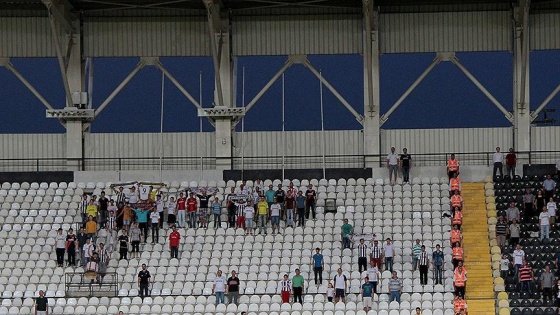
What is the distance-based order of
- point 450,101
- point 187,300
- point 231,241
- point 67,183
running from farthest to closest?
point 450,101
point 67,183
point 231,241
point 187,300

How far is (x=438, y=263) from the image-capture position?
128 ft

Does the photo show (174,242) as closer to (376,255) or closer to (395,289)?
(376,255)

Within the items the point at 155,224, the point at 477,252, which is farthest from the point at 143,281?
the point at 477,252

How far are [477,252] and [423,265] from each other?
124 inches

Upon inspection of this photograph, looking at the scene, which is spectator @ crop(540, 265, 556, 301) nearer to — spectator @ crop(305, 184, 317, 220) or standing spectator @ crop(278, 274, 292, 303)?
standing spectator @ crop(278, 274, 292, 303)

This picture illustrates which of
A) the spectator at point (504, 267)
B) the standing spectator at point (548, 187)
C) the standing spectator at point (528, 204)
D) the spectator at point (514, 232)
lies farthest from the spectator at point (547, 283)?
the standing spectator at point (548, 187)

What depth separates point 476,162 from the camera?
48.4 metres

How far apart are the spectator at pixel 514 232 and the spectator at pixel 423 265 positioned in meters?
3.18

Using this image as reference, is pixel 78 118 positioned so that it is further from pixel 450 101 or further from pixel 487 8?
pixel 450 101

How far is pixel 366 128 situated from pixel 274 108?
30045 mm

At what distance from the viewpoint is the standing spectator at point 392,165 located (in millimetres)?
45719

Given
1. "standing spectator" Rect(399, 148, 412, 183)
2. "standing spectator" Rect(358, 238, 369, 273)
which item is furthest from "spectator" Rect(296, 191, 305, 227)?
"standing spectator" Rect(399, 148, 412, 183)

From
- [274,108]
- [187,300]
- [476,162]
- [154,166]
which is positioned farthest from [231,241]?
[274,108]

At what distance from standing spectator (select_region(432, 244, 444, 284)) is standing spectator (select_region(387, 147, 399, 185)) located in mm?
6709
